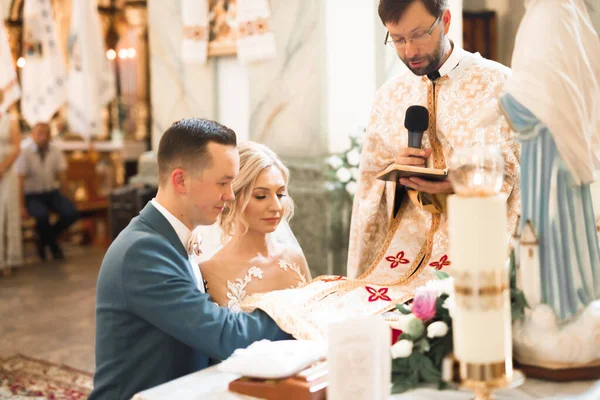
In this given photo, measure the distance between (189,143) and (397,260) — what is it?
0.95 meters

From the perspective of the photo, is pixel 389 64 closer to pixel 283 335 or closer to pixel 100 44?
pixel 283 335

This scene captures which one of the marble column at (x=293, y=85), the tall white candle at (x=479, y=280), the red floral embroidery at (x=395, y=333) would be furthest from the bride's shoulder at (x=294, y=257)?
the marble column at (x=293, y=85)

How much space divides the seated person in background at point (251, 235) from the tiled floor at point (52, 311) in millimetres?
2697

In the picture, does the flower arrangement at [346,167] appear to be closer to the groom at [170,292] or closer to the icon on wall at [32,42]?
the groom at [170,292]

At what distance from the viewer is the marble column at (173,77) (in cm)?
639

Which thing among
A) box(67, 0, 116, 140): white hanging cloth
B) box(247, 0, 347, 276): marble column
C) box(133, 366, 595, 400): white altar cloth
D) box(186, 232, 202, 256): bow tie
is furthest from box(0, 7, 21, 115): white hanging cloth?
box(133, 366, 595, 400): white altar cloth

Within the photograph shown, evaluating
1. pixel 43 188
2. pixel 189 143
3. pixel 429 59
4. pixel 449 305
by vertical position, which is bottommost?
pixel 43 188

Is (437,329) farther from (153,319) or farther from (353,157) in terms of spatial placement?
(353,157)

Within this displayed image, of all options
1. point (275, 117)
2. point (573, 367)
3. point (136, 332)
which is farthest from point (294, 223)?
point (573, 367)

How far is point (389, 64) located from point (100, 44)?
5325mm

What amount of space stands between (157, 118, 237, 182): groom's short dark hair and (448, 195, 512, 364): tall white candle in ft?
3.45

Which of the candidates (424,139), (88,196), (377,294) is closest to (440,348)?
(377,294)

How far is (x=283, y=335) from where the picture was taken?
2133mm

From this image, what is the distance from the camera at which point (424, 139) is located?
2.91 metres
